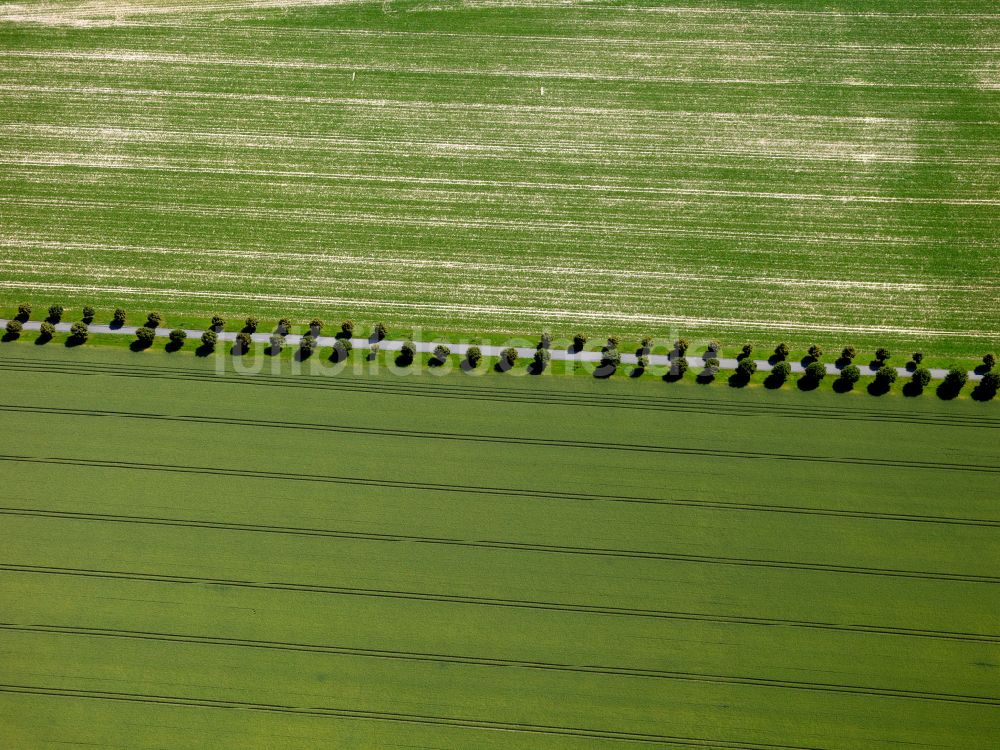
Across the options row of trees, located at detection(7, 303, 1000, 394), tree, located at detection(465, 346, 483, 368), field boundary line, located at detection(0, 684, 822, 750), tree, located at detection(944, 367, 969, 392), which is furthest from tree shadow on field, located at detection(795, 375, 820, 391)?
field boundary line, located at detection(0, 684, 822, 750)

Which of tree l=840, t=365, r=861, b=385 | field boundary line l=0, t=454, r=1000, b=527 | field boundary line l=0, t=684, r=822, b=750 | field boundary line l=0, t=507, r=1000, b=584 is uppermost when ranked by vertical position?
tree l=840, t=365, r=861, b=385

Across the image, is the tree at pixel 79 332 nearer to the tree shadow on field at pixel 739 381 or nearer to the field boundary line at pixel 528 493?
the field boundary line at pixel 528 493

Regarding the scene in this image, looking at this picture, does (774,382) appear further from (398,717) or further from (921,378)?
(398,717)

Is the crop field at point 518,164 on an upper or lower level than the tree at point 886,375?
upper

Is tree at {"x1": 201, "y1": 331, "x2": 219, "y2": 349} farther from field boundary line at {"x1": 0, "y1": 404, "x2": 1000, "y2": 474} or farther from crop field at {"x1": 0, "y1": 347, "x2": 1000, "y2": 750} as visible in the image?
field boundary line at {"x1": 0, "y1": 404, "x2": 1000, "y2": 474}

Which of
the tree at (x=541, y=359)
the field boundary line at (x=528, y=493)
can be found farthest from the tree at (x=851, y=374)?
the tree at (x=541, y=359)

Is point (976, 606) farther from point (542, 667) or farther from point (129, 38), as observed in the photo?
point (129, 38)
